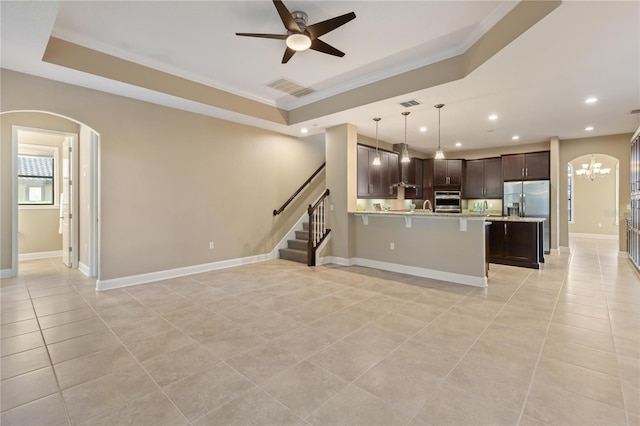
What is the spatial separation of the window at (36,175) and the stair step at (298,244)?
5.82 m

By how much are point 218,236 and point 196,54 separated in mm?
3160

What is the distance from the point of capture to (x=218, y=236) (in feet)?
18.6

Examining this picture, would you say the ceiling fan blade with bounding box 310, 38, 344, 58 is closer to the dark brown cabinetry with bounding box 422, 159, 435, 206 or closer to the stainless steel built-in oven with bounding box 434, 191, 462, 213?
the dark brown cabinetry with bounding box 422, 159, 435, 206

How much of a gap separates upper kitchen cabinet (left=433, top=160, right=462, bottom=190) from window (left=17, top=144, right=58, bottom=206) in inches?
408

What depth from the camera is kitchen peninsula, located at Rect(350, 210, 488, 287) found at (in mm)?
4629

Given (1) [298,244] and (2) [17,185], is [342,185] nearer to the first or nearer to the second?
(1) [298,244]

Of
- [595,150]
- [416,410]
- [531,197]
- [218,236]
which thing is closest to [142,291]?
[218,236]

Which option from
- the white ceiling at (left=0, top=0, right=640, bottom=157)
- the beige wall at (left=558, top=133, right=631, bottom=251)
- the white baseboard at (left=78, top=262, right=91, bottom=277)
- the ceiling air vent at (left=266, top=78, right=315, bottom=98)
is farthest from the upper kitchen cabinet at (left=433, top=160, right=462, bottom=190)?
the white baseboard at (left=78, top=262, right=91, bottom=277)

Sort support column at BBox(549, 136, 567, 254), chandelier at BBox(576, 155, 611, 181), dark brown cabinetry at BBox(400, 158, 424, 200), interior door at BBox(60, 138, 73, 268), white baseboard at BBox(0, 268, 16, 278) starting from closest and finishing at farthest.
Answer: white baseboard at BBox(0, 268, 16, 278)
interior door at BBox(60, 138, 73, 268)
support column at BBox(549, 136, 567, 254)
dark brown cabinetry at BBox(400, 158, 424, 200)
chandelier at BBox(576, 155, 611, 181)

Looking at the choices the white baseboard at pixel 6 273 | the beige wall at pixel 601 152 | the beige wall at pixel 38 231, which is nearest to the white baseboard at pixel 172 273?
the white baseboard at pixel 6 273

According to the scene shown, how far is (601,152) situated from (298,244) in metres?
7.73

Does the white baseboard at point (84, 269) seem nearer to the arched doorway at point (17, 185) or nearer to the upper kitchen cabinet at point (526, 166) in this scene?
the arched doorway at point (17, 185)

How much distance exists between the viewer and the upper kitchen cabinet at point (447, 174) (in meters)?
8.95

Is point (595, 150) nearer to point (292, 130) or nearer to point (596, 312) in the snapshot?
point (596, 312)
